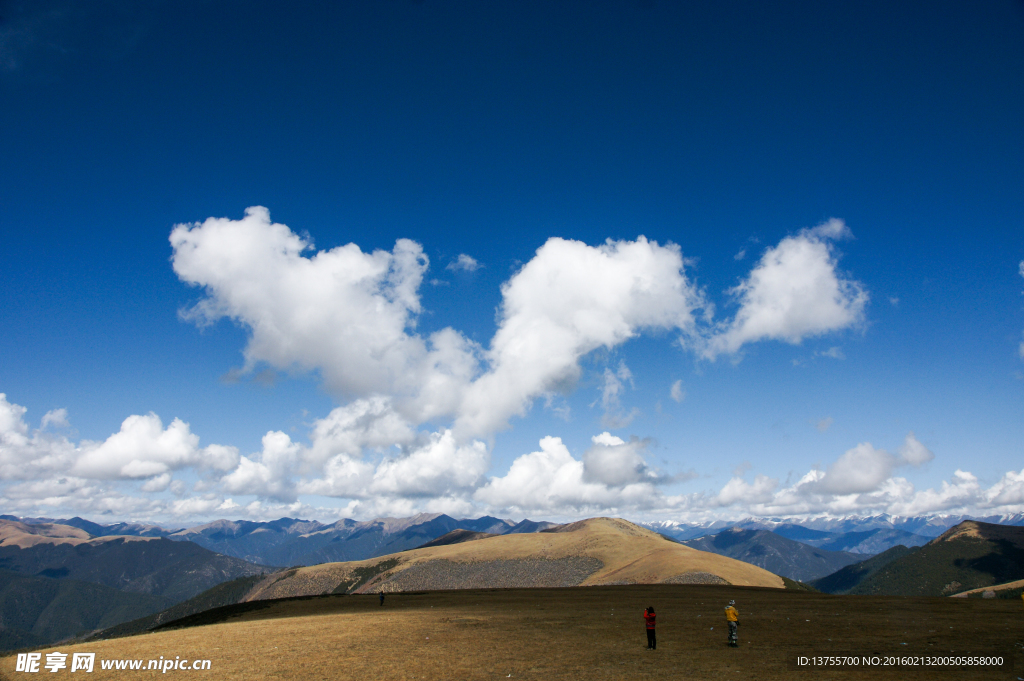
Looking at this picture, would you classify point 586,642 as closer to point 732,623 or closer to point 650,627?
point 650,627

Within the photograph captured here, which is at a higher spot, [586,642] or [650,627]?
[650,627]

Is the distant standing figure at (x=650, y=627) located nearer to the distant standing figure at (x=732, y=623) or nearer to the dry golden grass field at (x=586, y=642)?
the dry golden grass field at (x=586, y=642)

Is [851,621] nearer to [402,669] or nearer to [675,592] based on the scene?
[402,669]

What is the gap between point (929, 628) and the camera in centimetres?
3653

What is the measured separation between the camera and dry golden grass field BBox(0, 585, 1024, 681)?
1040 inches

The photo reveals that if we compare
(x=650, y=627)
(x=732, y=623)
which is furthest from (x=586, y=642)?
(x=732, y=623)

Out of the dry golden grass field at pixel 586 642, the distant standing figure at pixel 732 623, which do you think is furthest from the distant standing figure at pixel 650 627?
the distant standing figure at pixel 732 623

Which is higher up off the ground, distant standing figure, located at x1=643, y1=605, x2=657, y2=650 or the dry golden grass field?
distant standing figure, located at x1=643, y1=605, x2=657, y2=650

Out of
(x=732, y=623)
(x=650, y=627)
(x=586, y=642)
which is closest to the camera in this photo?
(x=650, y=627)

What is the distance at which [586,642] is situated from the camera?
35125 millimetres

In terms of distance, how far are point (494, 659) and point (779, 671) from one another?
1460cm

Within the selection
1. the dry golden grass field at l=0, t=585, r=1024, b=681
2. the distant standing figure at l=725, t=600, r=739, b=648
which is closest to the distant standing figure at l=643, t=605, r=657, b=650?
the dry golden grass field at l=0, t=585, r=1024, b=681

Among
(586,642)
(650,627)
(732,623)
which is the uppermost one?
(650,627)

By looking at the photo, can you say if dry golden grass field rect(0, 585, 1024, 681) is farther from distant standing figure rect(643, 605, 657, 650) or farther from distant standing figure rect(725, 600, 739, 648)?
distant standing figure rect(643, 605, 657, 650)
